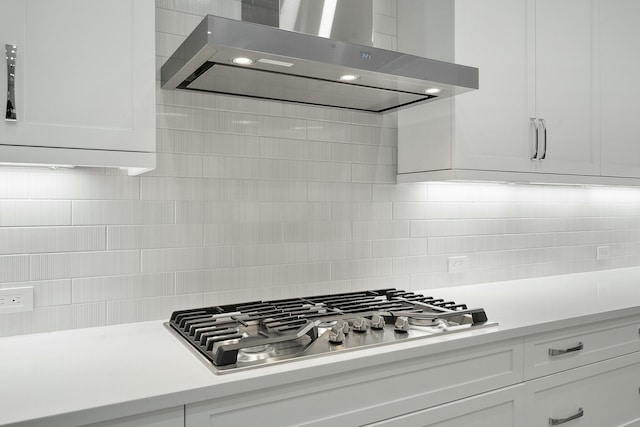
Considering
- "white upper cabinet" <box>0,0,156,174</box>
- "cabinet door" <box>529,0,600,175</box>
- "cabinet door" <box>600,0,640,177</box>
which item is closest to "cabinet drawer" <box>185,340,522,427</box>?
"white upper cabinet" <box>0,0,156,174</box>

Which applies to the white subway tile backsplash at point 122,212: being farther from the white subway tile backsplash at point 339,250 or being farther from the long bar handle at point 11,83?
the white subway tile backsplash at point 339,250

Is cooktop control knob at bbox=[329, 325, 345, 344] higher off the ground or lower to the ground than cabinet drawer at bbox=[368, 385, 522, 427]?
higher

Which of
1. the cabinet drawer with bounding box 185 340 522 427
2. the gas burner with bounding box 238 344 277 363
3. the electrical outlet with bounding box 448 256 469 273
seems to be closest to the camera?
the cabinet drawer with bounding box 185 340 522 427

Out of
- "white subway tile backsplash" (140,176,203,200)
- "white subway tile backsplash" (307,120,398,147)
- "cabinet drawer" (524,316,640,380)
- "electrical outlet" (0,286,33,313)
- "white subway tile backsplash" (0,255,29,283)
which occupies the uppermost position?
"white subway tile backsplash" (307,120,398,147)

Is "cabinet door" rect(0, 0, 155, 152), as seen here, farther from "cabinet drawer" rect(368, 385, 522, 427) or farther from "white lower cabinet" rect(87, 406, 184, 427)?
"cabinet drawer" rect(368, 385, 522, 427)

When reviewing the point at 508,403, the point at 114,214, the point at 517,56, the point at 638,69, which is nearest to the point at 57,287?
the point at 114,214

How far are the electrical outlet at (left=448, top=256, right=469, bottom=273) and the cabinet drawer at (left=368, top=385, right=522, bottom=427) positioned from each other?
0.81m

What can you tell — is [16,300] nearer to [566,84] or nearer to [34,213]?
[34,213]

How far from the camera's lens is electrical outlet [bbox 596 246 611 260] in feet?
10.2

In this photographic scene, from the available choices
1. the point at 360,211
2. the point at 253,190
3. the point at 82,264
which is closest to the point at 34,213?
the point at 82,264

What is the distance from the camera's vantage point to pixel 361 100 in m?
2.07

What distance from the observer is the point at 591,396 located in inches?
78.7

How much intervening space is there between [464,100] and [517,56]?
0.37m

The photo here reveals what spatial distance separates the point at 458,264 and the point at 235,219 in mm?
1151
